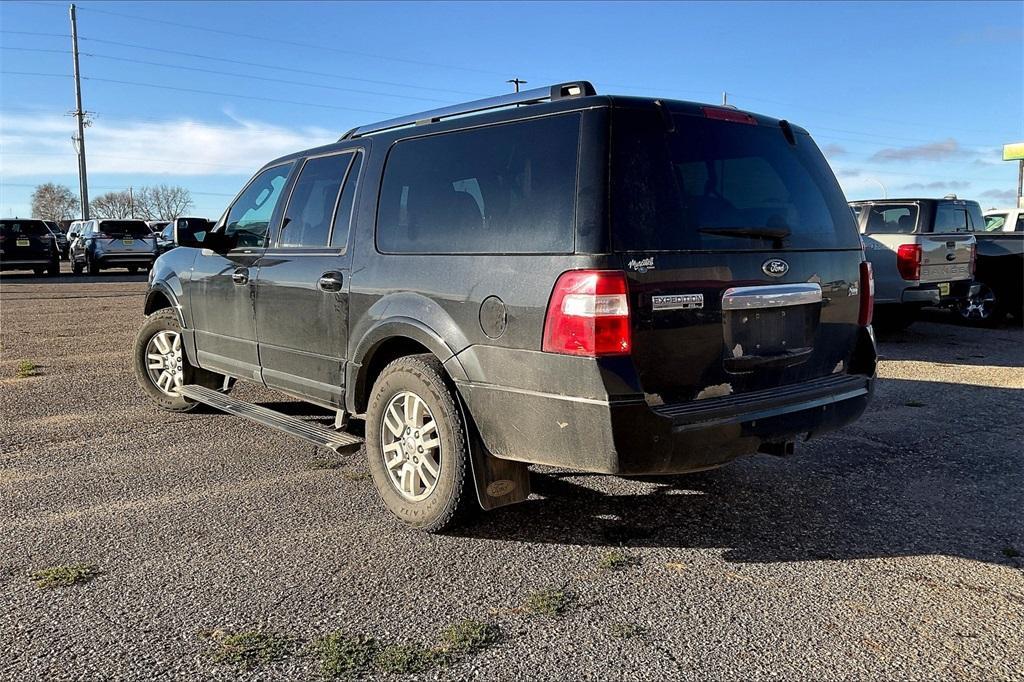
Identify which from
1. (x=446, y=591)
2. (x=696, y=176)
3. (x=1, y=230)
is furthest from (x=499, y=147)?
(x=1, y=230)

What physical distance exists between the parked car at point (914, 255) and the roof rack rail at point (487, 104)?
7.53 m

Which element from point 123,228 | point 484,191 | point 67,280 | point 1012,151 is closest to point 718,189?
point 484,191

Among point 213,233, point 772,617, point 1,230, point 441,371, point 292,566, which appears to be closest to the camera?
point 772,617

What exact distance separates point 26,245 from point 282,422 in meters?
24.2

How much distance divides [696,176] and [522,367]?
3.68 ft

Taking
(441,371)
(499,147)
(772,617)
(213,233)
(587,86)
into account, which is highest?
(587,86)

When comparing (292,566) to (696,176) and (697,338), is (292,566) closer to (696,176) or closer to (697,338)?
(697,338)

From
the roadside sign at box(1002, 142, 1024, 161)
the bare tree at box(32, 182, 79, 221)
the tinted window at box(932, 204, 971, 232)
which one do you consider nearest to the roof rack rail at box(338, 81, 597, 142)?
the tinted window at box(932, 204, 971, 232)

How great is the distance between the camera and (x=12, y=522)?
3.97 m

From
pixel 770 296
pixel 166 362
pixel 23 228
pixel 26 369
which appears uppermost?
pixel 23 228

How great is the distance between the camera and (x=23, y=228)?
2470cm

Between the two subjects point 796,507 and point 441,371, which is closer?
point 441,371

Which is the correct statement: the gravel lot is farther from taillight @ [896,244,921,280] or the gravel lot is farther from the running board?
taillight @ [896,244,921,280]

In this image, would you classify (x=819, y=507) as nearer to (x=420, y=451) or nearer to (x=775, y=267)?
(x=775, y=267)
